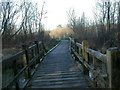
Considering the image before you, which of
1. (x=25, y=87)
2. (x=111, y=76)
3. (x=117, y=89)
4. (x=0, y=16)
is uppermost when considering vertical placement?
(x=0, y=16)

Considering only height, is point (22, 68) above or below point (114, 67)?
below

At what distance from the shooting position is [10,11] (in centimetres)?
1350

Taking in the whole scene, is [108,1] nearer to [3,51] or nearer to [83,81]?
[3,51]

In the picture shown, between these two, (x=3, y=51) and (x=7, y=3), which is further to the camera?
(x=7, y=3)

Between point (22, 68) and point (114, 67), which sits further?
point (22, 68)

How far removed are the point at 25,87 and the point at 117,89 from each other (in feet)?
8.41

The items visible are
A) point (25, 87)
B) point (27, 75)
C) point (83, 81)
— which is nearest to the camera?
point (25, 87)

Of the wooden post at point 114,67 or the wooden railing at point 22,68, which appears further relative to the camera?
the wooden railing at point 22,68

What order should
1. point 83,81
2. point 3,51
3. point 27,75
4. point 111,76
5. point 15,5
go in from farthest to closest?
1. point 15,5
2. point 3,51
3. point 27,75
4. point 83,81
5. point 111,76

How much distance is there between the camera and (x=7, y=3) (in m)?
13.1

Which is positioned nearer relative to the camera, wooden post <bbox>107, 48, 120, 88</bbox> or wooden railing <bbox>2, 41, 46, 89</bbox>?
wooden post <bbox>107, 48, 120, 88</bbox>

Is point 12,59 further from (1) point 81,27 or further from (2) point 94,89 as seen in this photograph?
(1) point 81,27

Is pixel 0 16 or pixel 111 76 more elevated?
pixel 0 16

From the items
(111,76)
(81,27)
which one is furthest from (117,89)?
(81,27)
